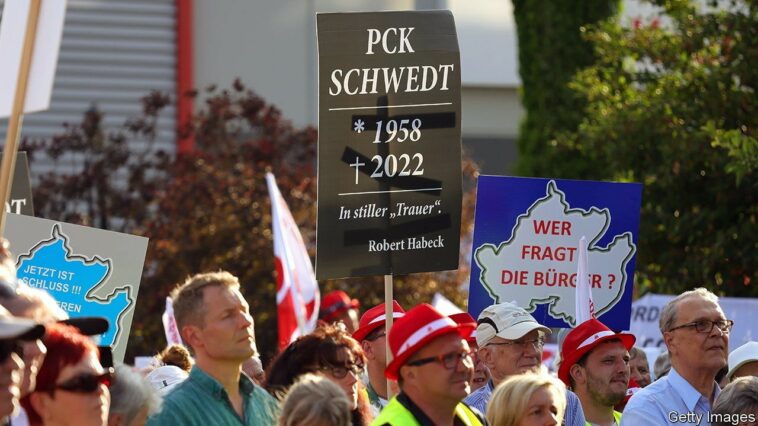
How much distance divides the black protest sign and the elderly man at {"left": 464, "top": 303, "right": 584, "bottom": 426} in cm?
44

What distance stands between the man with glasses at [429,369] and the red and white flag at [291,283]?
5.69 m

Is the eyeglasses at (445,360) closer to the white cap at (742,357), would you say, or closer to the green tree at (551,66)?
the white cap at (742,357)

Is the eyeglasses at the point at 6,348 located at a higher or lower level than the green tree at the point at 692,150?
lower

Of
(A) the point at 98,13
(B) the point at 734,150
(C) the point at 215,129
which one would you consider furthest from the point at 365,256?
(A) the point at 98,13

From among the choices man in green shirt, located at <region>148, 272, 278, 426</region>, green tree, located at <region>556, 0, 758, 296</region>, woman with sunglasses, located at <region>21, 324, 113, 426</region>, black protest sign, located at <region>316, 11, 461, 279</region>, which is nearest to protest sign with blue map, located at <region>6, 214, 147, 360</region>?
black protest sign, located at <region>316, 11, 461, 279</region>

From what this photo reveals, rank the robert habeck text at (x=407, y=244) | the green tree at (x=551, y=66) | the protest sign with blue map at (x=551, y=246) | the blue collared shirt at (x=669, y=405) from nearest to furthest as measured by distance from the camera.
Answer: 1. the blue collared shirt at (x=669, y=405)
2. the robert habeck text at (x=407, y=244)
3. the protest sign with blue map at (x=551, y=246)
4. the green tree at (x=551, y=66)

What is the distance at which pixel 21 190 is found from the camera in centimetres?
963

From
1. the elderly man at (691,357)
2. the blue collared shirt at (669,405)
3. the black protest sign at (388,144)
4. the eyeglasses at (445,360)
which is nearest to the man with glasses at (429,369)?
the eyeglasses at (445,360)

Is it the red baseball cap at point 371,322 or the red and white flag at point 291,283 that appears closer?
the red baseball cap at point 371,322

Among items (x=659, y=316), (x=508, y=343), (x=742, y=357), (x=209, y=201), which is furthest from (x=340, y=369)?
(x=209, y=201)

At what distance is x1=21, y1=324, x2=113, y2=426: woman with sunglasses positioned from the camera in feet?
16.3

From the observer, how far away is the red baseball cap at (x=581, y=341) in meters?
7.64

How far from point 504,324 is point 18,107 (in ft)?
10.3

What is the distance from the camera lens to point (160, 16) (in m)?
23.9
